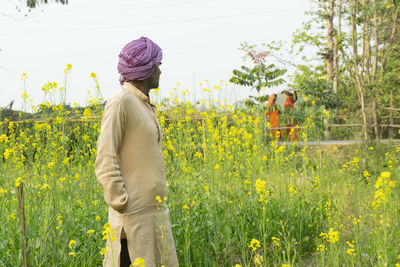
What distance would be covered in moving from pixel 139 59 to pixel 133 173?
0.61 meters

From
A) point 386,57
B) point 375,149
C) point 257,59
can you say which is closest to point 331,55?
point 386,57

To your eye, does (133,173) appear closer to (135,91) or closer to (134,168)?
(134,168)

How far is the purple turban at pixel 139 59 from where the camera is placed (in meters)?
2.26

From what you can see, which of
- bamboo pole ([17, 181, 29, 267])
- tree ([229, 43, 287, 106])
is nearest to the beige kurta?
bamboo pole ([17, 181, 29, 267])

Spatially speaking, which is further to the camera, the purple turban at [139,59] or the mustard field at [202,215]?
the mustard field at [202,215]

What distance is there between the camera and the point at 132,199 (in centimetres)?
A: 216

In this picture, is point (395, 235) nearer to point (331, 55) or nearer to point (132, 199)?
point (132, 199)

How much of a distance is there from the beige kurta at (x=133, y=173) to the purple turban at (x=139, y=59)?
9cm

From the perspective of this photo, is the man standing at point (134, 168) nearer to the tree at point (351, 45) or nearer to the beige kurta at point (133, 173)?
the beige kurta at point (133, 173)

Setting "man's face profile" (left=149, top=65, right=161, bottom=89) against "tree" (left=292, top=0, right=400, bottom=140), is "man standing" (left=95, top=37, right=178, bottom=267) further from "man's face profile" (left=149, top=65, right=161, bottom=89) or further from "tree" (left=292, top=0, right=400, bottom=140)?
"tree" (left=292, top=0, right=400, bottom=140)

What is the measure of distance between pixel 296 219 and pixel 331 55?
12946mm

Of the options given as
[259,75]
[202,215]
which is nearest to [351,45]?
[259,75]

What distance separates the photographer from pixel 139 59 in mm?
2246

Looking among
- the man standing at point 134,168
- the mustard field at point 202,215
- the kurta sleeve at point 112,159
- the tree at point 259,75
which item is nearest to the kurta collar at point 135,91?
the man standing at point 134,168
